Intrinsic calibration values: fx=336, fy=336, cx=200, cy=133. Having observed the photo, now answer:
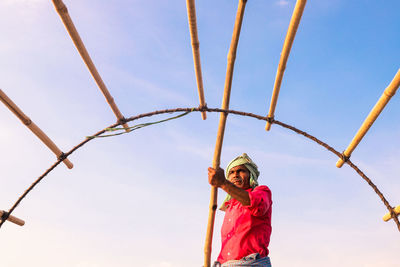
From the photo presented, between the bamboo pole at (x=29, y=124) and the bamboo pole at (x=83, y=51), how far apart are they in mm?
897

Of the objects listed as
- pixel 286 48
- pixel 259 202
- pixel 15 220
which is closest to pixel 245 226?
pixel 259 202

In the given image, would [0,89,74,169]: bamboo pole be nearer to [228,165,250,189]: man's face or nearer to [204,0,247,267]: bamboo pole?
[204,0,247,267]: bamboo pole

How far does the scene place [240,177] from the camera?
4.12 metres

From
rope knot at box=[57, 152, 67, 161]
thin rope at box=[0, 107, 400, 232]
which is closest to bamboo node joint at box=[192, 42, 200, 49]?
thin rope at box=[0, 107, 400, 232]

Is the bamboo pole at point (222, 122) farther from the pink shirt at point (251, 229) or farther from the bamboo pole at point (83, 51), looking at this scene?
the bamboo pole at point (83, 51)

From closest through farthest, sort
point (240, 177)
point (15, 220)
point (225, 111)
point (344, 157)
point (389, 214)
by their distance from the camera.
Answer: point (389, 214)
point (344, 157)
point (225, 111)
point (240, 177)
point (15, 220)

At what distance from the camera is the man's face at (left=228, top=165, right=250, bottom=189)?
4092 millimetres

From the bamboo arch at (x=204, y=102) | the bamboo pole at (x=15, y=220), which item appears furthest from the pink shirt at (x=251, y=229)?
the bamboo pole at (x=15, y=220)

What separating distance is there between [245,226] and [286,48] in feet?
6.28

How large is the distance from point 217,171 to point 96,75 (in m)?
1.90

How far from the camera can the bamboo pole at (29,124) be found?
390 cm

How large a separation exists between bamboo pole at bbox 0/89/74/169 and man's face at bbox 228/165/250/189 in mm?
2207

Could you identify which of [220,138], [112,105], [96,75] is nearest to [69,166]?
[112,105]

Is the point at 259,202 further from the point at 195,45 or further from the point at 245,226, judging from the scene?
the point at 195,45
